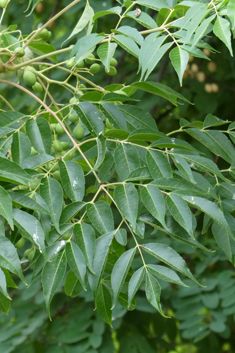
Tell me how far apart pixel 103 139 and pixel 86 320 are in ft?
3.55

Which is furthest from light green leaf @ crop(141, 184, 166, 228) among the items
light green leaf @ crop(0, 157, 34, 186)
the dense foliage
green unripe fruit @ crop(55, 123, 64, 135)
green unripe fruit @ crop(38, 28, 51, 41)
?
green unripe fruit @ crop(38, 28, 51, 41)

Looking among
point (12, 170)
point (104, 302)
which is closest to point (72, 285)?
point (104, 302)

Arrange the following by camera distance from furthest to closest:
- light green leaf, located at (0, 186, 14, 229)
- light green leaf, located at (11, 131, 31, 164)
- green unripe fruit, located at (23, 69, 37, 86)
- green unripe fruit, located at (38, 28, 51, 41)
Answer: green unripe fruit, located at (38, 28, 51, 41) < green unripe fruit, located at (23, 69, 37, 86) < light green leaf, located at (11, 131, 31, 164) < light green leaf, located at (0, 186, 14, 229)

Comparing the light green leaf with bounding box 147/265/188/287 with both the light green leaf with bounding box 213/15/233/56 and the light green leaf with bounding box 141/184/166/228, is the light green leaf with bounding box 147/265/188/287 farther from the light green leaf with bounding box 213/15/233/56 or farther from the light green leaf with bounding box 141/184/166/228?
the light green leaf with bounding box 213/15/233/56

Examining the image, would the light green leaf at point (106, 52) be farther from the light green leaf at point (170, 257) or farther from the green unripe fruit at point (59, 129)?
the light green leaf at point (170, 257)

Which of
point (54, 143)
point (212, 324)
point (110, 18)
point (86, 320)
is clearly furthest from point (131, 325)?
point (110, 18)

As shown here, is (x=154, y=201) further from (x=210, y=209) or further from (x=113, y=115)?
(x=113, y=115)

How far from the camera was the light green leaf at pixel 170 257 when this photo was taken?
0.71 metres

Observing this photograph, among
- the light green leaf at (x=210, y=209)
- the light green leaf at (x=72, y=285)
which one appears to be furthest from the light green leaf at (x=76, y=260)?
the light green leaf at (x=210, y=209)

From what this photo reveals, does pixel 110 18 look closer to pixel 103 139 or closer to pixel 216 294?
pixel 216 294

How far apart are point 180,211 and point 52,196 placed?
23 cm

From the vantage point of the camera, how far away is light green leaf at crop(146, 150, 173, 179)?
0.80 metres

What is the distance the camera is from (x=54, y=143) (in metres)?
0.97

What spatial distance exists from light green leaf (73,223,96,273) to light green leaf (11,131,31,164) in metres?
0.19
